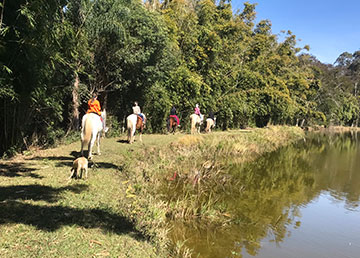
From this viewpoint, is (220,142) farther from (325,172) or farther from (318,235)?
(318,235)

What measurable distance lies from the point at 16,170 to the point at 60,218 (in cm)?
343

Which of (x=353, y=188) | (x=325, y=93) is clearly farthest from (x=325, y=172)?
(x=325, y=93)

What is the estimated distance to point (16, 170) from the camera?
22.7 ft

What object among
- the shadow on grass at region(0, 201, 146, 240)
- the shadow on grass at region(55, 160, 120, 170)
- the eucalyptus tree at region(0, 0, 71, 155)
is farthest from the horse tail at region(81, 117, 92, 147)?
the shadow on grass at region(0, 201, 146, 240)

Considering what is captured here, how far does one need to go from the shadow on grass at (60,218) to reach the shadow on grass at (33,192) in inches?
13.4

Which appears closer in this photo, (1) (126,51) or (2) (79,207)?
(2) (79,207)

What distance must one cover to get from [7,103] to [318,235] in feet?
31.0

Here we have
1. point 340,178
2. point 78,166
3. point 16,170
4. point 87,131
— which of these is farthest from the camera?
point 340,178

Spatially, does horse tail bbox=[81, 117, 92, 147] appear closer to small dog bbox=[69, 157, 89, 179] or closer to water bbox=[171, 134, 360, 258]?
small dog bbox=[69, 157, 89, 179]

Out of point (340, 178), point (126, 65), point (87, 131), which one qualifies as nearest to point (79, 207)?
point (87, 131)

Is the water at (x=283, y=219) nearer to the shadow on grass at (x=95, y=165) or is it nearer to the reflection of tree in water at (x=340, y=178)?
the reflection of tree in water at (x=340, y=178)

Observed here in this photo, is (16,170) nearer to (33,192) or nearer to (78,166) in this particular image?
(78,166)

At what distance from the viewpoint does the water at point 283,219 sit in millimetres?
5953

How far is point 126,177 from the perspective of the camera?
25.3ft
